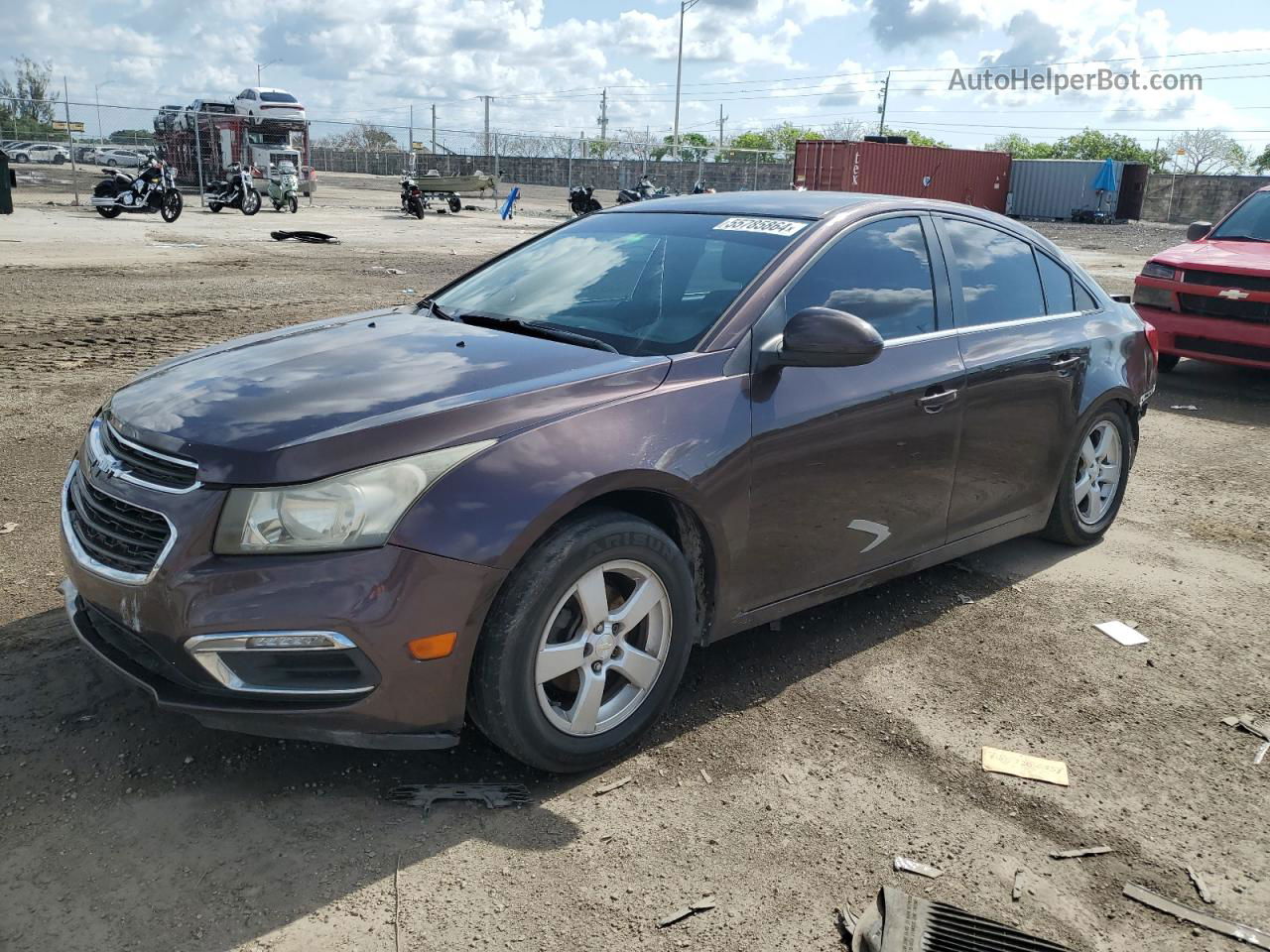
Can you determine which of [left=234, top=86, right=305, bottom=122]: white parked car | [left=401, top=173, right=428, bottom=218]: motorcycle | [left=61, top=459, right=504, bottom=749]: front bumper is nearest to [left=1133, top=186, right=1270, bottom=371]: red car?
[left=61, top=459, right=504, bottom=749]: front bumper

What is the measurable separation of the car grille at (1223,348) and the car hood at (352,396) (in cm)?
795

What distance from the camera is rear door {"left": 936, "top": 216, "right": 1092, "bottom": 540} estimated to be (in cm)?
429

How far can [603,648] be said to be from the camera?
307 centimetres

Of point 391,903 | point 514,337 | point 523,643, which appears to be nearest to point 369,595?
point 523,643

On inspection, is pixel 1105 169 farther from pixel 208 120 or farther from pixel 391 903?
pixel 391 903

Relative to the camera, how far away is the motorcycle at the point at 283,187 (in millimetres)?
27953

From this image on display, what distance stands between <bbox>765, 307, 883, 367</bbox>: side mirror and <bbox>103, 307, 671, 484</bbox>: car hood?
44 centimetres

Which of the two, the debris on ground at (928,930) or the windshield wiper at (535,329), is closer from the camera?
the debris on ground at (928,930)

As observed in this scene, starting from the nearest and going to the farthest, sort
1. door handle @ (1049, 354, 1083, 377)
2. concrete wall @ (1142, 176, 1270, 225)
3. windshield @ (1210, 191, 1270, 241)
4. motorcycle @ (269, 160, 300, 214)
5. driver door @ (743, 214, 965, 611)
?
driver door @ (743, 214, 965, 611)
door handle @ (1049, 354, 1083, 377)
windshield @ (1210, 191, 1270, 241)
motorcycle @ (269, 160, 300, 214)
concrete wall @ (1142, 176, 1270, 225)

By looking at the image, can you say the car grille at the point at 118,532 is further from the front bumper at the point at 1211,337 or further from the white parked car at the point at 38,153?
the white parked car at the point at 38,153

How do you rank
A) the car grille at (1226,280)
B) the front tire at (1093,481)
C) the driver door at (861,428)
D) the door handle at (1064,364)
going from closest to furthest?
the driver door at (861,428) < the door handle at (1064,364) < the front tire at (1093,481) < the car grille at (1226,280)

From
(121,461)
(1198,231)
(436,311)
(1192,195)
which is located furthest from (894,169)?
(121,461)

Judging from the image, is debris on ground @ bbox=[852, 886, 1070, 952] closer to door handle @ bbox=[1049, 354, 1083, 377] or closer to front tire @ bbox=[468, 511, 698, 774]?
front tire @ bbox=[468, 511, 698, 774]

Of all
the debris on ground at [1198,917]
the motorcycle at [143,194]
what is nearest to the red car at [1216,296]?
the debris on ground at [1198,917]
